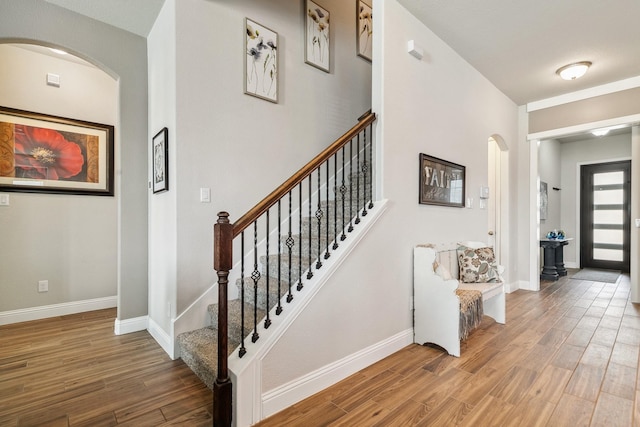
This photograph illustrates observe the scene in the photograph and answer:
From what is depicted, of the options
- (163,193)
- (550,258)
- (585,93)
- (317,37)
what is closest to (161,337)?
(163,193)

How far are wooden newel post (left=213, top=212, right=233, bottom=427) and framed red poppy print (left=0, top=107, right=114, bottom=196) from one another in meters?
3.23

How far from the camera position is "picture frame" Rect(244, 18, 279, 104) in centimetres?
295

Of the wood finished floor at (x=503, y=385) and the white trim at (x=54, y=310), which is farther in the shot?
the white trim at (x=54, y=310)

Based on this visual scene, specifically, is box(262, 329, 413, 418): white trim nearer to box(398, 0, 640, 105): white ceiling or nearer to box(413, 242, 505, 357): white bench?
box(413, 242, 505, 357): white bench

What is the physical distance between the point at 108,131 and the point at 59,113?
501mm

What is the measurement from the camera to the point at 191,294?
2.63m

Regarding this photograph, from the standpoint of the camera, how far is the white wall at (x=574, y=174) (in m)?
6.98

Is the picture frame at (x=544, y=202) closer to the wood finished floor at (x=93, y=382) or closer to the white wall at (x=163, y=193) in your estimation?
the white wall at (x=163, y=193)

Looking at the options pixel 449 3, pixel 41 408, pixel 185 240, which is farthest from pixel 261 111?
pixel 41 408

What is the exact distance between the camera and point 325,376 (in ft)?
7.04

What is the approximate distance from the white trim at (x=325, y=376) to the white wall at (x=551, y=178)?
5.55 meters

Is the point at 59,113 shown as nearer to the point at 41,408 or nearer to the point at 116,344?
the point at 116,344

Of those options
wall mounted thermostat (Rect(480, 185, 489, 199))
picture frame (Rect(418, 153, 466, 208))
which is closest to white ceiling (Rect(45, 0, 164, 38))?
picture frame (Rect(418, 153, 466, 208))

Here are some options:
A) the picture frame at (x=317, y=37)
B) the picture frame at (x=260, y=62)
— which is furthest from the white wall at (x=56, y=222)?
the picture frame at (x=317, y=37)
